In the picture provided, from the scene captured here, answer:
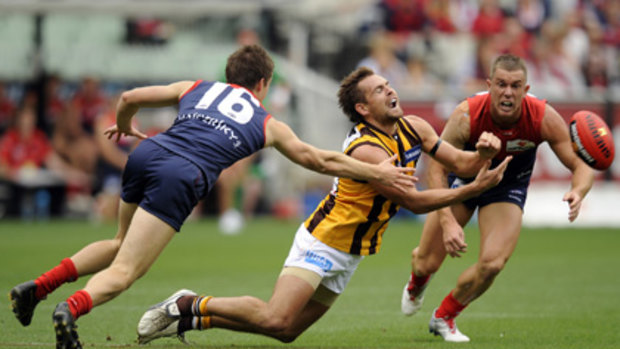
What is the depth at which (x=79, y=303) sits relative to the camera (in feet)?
19.1

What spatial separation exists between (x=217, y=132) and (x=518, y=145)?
9.04 ft

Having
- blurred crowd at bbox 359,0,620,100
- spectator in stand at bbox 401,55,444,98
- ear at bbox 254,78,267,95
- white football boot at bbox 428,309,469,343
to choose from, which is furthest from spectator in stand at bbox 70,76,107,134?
ear at bbox 254,78,267,95

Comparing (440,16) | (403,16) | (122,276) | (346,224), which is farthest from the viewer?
(440,16)

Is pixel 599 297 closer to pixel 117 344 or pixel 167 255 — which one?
pixel 117 344

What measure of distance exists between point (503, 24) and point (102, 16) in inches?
385

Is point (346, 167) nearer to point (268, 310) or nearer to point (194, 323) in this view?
point (268, 310)

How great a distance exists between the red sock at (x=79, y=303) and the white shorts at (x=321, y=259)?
1458 millimetres

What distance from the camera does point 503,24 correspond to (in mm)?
24328

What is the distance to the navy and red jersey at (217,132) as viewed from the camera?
6348 millimetres

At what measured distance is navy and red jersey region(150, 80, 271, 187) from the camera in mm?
6348

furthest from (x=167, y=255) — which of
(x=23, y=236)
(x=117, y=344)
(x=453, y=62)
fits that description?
(x=453, y=62)

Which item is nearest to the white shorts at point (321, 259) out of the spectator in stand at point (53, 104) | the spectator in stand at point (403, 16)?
the spectator in stand at point (53, 104)

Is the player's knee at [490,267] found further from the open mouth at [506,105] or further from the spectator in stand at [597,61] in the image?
the spectator in stand at [597,61]

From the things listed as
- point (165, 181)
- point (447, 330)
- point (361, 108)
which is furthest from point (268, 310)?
point (447, 330)
